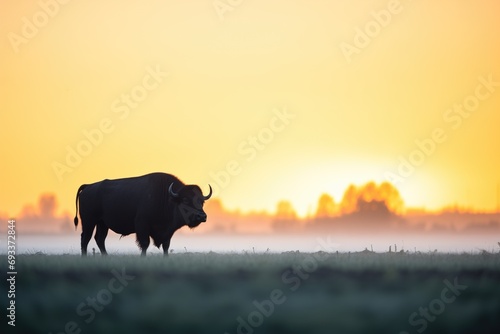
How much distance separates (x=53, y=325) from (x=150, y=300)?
1759 millimetres

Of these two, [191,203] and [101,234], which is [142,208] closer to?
[191,203]

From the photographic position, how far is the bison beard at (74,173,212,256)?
27.5 meters

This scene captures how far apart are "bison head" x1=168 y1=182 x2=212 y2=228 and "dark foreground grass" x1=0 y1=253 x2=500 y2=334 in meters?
6.36

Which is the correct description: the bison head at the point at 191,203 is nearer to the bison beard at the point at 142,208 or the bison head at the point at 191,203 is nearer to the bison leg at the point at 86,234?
the bison beard at the point at 142,208

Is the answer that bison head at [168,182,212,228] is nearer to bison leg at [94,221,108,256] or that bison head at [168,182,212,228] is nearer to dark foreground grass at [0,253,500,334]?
bison leg at [94,221,108,256]

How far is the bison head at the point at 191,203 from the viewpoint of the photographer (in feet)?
89.6
